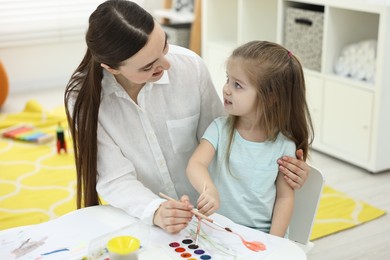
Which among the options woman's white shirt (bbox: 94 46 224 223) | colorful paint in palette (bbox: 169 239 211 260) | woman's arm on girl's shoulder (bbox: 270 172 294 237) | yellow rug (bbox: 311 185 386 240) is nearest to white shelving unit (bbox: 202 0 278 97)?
yellow rug (bbox: 311 185 386 240)

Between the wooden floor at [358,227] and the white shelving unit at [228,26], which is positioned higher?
the white shelving unit at [228,26]

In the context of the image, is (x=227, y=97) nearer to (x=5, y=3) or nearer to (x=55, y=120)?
(x=55, y=120)

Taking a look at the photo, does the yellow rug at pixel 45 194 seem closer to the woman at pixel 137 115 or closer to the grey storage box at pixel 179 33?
the woman at pixel 137 115

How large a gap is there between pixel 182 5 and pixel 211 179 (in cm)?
337

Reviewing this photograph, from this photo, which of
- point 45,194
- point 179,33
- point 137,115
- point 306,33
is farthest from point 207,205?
point 179,33

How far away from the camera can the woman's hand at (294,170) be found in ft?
4.74

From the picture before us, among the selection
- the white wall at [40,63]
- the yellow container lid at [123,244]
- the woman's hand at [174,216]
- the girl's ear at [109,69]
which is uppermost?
the girl's ear at [109,69]

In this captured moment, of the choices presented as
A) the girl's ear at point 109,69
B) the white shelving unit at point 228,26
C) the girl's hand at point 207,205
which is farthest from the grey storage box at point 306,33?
the girl's hand at point 207,205

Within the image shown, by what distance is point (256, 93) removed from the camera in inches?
58.2

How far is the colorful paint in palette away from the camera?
1.16 m

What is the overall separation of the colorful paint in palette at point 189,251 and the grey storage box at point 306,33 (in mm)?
2192

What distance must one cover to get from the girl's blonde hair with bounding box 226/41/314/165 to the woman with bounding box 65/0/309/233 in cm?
10

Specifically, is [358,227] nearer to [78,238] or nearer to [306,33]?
[306,33]

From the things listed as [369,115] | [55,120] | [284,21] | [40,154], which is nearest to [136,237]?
[369,115]
